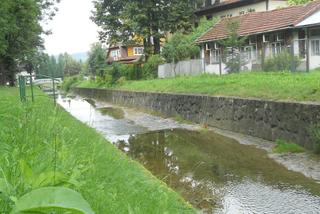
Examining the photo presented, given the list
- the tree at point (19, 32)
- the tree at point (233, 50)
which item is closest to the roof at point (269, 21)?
the tree at point (233, 50)

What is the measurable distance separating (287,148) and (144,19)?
29663mm

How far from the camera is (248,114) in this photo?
1711 centimetres

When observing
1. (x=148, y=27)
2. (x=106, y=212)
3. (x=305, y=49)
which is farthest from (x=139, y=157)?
(x=148, y=27)

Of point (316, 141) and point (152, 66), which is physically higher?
point (152, 66)

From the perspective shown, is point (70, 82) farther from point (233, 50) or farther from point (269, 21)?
point (233, 50)

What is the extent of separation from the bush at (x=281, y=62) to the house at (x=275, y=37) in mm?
313

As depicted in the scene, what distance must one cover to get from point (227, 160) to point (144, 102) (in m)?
18.3

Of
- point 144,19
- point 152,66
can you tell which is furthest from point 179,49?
point 144,19

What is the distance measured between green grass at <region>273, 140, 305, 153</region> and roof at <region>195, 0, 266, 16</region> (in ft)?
104

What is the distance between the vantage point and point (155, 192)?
5.97 meters

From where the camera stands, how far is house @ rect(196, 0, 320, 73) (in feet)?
79.9

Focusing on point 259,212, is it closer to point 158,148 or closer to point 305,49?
point 158,148

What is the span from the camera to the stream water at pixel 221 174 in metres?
8.55

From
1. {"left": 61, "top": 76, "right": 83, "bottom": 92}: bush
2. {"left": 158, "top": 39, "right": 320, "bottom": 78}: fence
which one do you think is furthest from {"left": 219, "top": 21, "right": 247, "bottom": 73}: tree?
{"left": 61, "top": 76, "right": 83, "bottom": 92}: bush
